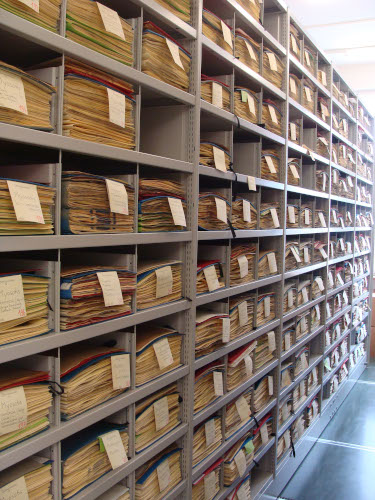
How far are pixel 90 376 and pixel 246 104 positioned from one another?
5.73 ft

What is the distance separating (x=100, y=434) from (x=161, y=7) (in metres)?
1.55

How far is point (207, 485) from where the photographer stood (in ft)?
8.07

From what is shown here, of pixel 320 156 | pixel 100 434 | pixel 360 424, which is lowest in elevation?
pixel 360 424

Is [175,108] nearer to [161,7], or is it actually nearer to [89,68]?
[161,7]

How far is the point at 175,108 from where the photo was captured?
222 centimetres

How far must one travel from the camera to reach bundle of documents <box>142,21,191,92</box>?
6.28ft

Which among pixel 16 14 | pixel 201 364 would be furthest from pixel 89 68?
pixel 201 364

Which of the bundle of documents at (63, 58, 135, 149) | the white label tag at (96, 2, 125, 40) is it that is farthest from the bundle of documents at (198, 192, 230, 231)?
the white label tag at (96, 2, 125, 40)

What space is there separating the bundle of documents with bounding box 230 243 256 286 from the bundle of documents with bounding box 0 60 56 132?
1484mm

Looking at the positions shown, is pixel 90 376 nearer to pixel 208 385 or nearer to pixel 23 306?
pixel 23 306

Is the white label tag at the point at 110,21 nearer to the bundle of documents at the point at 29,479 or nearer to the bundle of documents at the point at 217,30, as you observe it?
the bundle of documents at the point at 217,30

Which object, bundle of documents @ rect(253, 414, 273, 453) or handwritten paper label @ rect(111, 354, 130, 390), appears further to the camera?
bundle of documents @ rect(253, 414, 273, 453)

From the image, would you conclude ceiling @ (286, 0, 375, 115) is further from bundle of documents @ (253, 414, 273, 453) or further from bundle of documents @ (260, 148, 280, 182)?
bundle of documents @ (253, 414, 273, 453)

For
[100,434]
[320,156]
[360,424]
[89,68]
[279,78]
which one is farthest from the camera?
[360,424]
